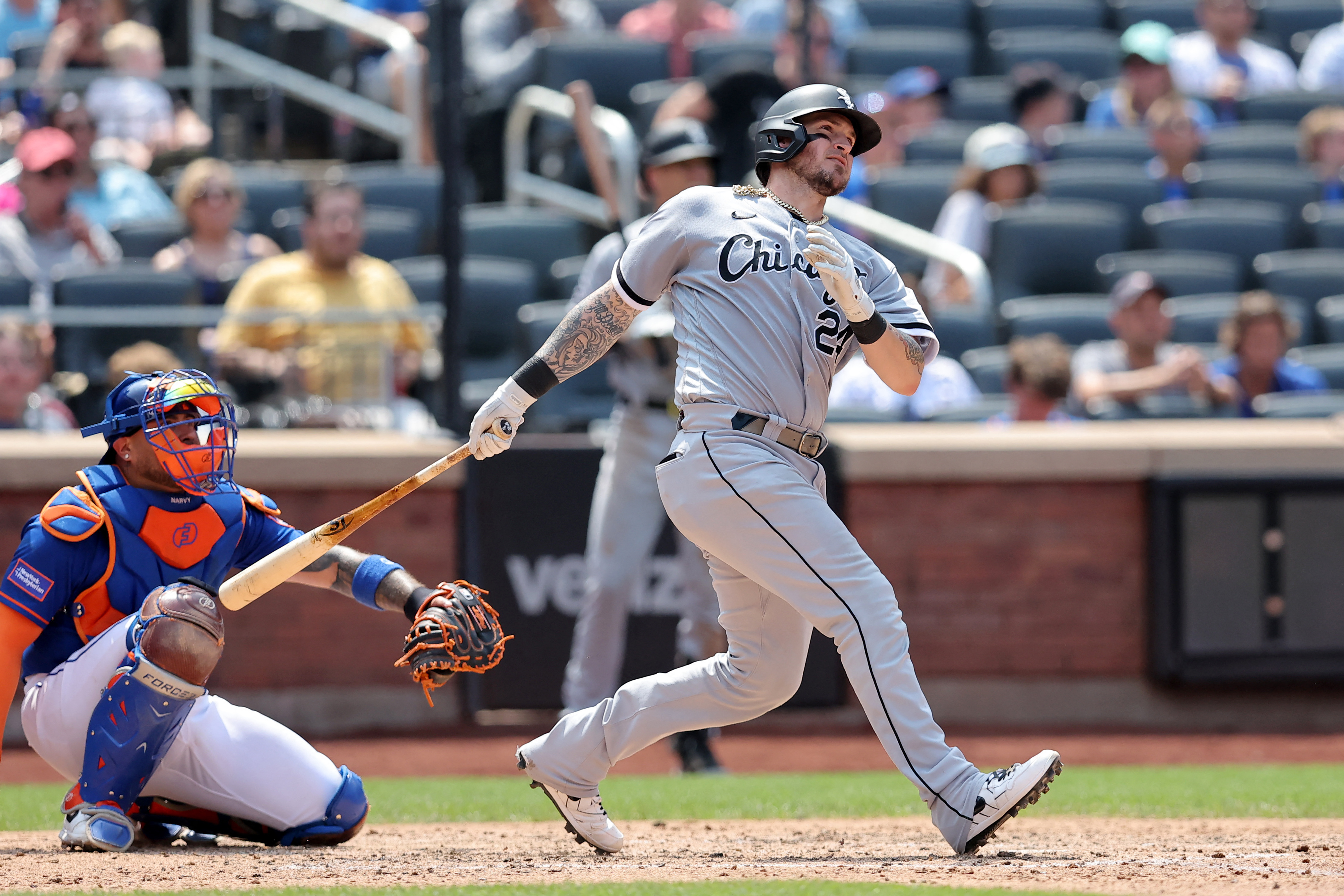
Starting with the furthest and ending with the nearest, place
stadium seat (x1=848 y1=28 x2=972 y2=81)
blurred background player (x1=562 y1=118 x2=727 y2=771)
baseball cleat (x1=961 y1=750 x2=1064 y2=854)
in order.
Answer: stadium seat (x1=848 y1=28 x2=972 y2=81) < blurred background player (x1=562 y1=118 x2=727 y2=771) < baseball cleat (x1=961 y1=750 x2=1064 y2=854)

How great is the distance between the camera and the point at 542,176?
1111cm

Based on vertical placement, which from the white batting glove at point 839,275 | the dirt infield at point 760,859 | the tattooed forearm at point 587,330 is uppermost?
the white batting glove at point 839,275

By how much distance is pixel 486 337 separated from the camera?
916 cm

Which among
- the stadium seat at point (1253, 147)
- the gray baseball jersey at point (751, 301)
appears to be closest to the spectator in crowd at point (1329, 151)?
the stadium seat at point (1253, 147)

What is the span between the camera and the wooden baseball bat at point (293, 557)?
425 centimetres

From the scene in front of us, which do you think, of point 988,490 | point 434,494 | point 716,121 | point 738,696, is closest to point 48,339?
point 434,494

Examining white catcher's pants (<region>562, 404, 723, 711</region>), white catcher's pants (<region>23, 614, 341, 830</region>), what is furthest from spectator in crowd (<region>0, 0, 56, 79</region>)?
white catcher's pants (<region>23, 614, 341, 830</region>)

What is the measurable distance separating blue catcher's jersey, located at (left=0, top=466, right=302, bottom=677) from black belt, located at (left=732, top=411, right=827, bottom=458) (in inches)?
48.3

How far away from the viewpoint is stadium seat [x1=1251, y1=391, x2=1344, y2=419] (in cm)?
862

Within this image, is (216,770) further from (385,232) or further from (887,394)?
(385,232)

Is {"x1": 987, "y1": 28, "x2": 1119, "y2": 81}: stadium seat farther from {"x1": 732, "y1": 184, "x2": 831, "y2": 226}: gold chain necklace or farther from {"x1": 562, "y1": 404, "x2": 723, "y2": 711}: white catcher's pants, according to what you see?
{"x1": 732, "y1": 184, "x2": 831, "y2": 226}: gold chain necklace

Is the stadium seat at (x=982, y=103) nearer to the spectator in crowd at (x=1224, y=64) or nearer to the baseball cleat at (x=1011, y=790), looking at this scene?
the spectator in crowd at (x=1224, y=64)

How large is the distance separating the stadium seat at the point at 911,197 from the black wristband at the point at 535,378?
654cm

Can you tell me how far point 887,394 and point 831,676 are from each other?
1.69 metres
